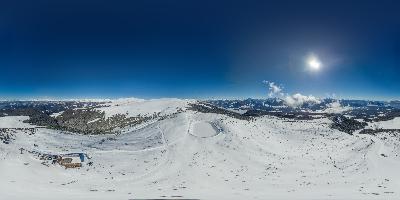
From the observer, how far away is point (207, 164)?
60844mm

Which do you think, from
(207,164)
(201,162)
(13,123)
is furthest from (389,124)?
(13,123)

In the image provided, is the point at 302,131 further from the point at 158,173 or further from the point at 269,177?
the point at 158,173

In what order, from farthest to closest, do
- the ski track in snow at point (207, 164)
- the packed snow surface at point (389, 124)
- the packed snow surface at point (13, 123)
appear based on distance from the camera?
the packed snow surface at point (389, 124) → the packed snow surface at point (13, 123) → the ski track in snow at point (207, 164)

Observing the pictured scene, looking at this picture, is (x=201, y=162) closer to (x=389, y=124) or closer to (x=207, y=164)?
(x=207, y=164)

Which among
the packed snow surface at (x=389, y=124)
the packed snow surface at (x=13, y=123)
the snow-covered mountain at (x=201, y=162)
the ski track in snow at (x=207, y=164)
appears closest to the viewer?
the ski track in snow at (x=207, y=164)

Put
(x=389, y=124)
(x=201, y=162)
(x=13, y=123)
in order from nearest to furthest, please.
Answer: (x=201, y=162) → (x=13, y=123) → (x=389, y=124)

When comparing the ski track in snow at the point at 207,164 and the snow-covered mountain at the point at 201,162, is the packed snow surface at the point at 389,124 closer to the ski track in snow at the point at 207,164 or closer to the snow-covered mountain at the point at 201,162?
the snow-covered mountain at the point at 201,162

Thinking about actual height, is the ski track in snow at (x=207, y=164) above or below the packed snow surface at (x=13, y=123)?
below

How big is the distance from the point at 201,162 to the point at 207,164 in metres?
1.23

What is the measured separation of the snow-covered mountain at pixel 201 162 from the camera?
46.3 metres

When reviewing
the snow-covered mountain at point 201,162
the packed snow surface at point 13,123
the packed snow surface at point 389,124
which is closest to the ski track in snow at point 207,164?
the snow-covered mountain at point 201,162

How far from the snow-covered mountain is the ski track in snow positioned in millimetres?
130

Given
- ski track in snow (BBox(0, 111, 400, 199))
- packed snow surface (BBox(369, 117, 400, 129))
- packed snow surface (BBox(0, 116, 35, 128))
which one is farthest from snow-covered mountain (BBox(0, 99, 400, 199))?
packed snow surface (BBox(369, 117, 400, 129))

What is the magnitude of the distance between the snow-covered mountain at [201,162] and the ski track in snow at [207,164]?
130 millimetres
